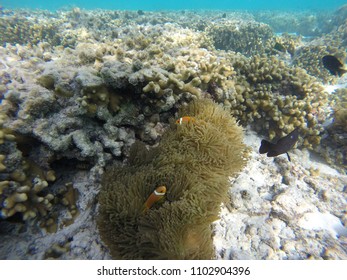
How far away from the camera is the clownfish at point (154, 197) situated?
7.10 ft

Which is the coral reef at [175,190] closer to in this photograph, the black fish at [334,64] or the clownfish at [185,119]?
the clownfish at [185,119]

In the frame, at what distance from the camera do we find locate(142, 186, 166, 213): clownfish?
2164 millimetres

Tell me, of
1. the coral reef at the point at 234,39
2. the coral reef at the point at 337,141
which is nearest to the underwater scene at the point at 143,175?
the coral reef at the point at 337,141

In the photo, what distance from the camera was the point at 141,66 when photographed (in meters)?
2.94

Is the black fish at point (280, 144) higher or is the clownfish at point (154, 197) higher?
the black fish at point (280, 144)

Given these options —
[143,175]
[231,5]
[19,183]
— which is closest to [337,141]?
[143,175]

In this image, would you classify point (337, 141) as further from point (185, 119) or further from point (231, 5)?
point (231, 5)

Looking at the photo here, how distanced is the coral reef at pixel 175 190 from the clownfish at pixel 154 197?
0.08 meters

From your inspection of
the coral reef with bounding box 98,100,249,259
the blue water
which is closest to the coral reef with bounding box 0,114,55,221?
the coral reef with bounding box 98,100,249,259

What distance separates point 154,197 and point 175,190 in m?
0.27

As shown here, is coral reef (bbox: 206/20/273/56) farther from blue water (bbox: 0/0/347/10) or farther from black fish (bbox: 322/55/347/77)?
blue water (bbox: 0/0/347/10)

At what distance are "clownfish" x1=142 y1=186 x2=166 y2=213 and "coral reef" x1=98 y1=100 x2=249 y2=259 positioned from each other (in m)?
0.08
